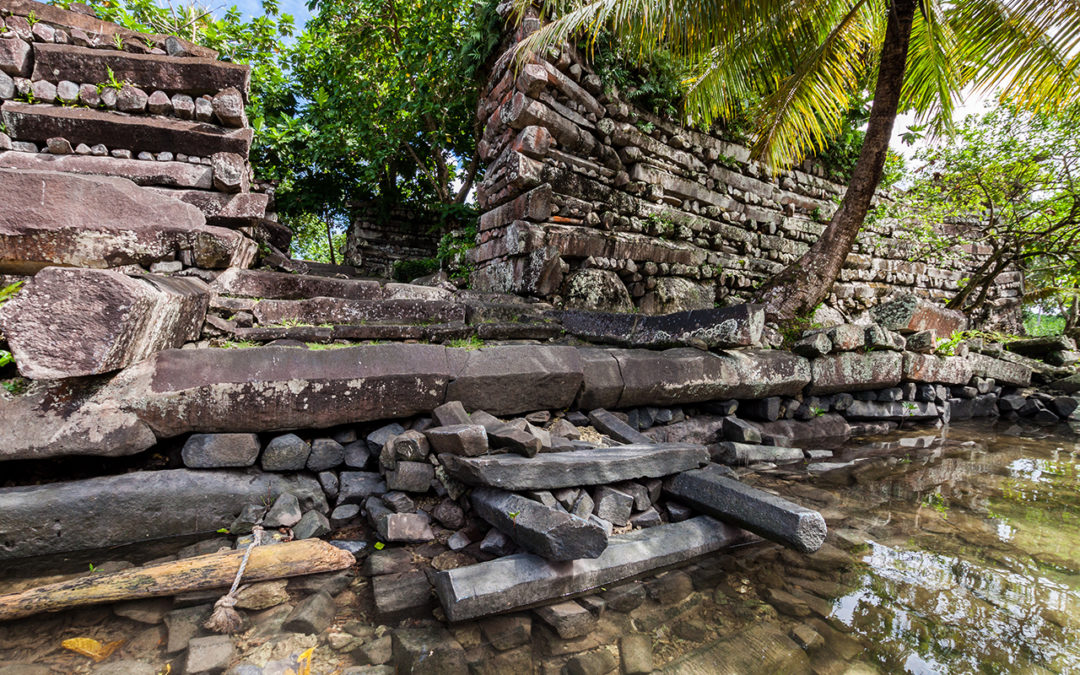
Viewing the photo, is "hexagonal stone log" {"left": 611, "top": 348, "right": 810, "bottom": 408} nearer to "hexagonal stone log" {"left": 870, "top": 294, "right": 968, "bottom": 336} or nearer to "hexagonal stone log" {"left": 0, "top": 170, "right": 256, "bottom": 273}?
"hexagonal stone log" {"left": 870, "top": 294, "right": 968, "bottom": 336}

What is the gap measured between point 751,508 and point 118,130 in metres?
4.93

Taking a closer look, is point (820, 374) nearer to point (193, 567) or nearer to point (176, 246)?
point (193, 567)

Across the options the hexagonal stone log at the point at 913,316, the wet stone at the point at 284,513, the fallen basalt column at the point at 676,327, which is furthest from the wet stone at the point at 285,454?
the hexagonal stone log at the point at 913,316

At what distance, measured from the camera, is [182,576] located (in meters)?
1.73

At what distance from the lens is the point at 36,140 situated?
3113mm

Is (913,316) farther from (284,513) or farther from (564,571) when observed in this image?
(284,513)

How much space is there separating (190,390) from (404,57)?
7.98 m

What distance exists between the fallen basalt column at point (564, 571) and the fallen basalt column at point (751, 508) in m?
0.13

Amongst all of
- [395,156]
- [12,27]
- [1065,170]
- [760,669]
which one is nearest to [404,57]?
[395,156]

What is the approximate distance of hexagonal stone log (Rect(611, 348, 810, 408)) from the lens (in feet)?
10.9

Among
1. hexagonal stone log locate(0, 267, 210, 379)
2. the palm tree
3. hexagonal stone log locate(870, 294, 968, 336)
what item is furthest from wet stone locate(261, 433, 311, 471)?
hexagonal stone log locate(870, 294, 968, 336)

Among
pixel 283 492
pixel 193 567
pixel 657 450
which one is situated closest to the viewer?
pixel 193 567

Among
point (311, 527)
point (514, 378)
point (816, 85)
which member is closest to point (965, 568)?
point (514, 378)

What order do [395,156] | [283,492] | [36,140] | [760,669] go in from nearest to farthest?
[760,669] < [283,492] < [36,140] < [395,156]
